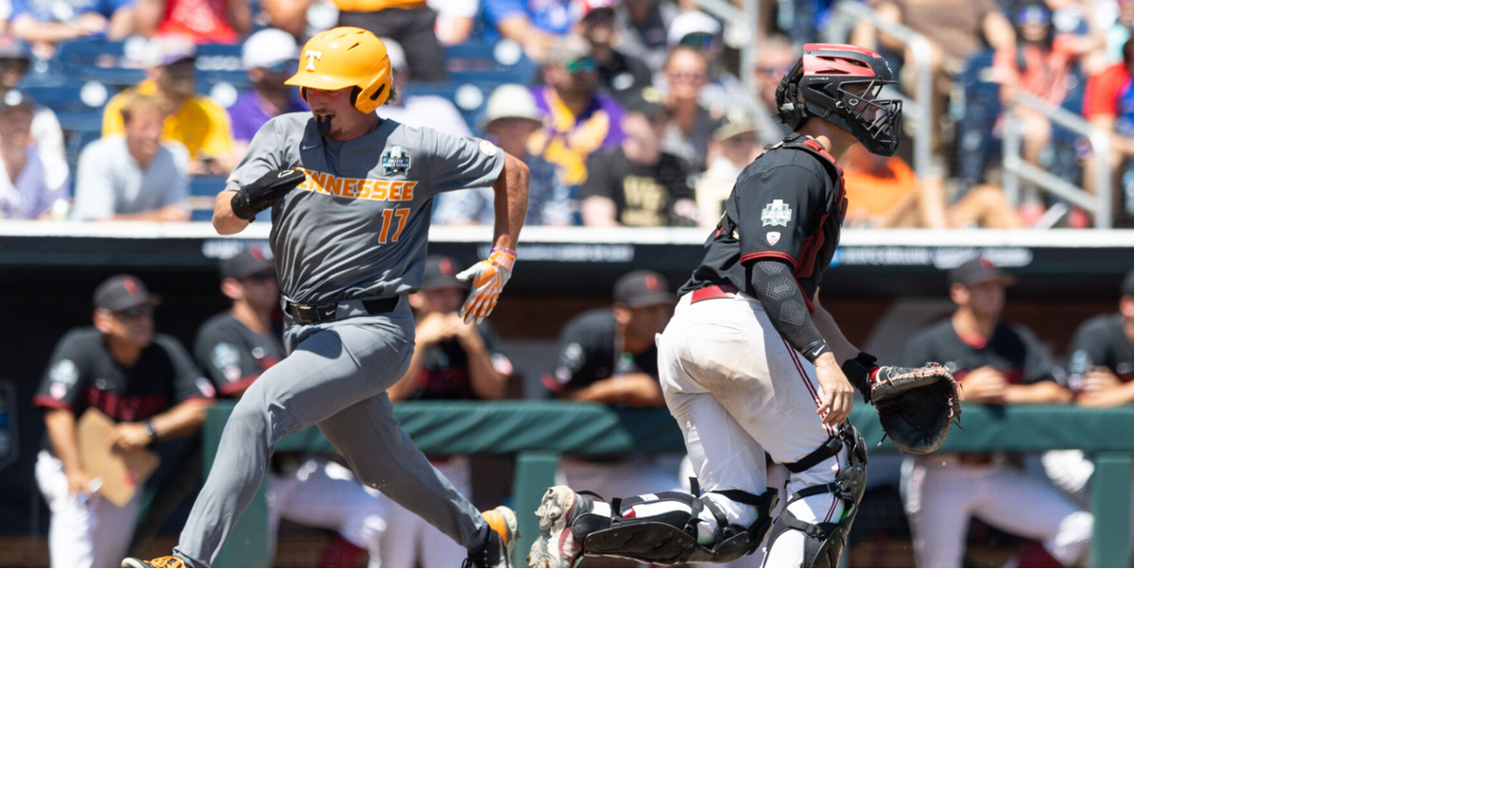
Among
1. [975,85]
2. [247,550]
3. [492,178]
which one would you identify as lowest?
[247,550]

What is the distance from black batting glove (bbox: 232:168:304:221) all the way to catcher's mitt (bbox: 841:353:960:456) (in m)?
1.55

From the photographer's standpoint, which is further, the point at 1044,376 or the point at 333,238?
the point at 1044,376

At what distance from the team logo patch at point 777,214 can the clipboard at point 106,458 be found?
3.95 m

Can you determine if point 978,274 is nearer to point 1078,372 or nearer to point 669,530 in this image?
Result: point 1078,372

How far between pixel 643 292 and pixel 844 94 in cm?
268

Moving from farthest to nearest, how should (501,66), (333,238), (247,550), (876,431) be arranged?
(501,66)
(876,431)
(247,550)
(333,238)

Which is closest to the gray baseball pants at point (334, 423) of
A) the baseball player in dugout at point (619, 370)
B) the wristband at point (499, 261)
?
the wristband at point (499, 261)

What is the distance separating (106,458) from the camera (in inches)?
255

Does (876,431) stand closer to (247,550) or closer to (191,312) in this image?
(247,550)

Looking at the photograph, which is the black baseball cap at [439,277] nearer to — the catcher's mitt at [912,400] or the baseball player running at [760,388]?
the baseball player running at [760,388]

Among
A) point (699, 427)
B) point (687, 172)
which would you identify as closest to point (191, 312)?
point (687, 172)

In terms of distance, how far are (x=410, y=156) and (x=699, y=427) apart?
1.09 metres

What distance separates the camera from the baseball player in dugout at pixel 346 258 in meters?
3.88

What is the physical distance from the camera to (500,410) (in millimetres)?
6352
